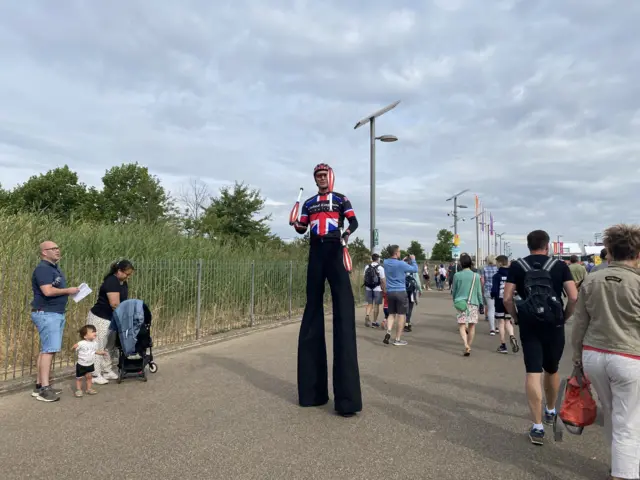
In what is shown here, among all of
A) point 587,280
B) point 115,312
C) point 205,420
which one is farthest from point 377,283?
point 587,280

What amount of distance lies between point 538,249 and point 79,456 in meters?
4.23

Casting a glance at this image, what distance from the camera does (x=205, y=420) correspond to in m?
5.20

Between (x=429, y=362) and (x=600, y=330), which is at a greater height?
(x=600, y=330)

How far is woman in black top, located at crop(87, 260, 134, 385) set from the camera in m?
6.88

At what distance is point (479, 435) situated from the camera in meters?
4.78

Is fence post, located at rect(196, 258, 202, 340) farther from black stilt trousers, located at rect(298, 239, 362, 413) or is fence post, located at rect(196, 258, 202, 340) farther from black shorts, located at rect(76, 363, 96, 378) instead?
black stilt trousers, located at rect(298, 239, 362, 413)

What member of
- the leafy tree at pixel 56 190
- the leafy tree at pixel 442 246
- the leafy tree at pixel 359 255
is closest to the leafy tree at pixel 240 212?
the leafy tree at pixel 359 255

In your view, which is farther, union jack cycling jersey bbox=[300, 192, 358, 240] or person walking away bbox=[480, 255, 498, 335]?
person walking away bbox=[480, 255, 498, 335]

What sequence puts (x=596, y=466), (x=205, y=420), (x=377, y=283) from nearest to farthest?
1. (x=596, y=466)
2. (x=205, y=420)
3. (x=377, y=283)

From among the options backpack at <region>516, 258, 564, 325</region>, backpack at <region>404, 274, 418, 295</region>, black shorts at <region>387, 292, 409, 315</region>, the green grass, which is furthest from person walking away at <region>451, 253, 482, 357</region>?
the green grass

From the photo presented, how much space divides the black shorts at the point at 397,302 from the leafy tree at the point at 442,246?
66.7 metres

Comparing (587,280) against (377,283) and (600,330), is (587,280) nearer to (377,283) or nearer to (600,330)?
(600,330)

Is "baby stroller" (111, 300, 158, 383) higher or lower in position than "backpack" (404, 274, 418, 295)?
lower

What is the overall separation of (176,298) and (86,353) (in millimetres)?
4505
